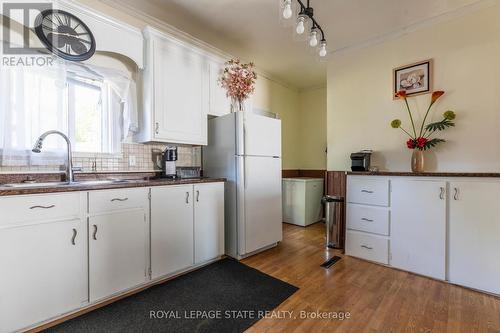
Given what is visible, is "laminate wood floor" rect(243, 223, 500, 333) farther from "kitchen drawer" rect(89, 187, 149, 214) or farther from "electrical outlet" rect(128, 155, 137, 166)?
"electrical outlet" rect(128, 155, 137, 166)

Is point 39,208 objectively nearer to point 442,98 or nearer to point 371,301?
point 371,301

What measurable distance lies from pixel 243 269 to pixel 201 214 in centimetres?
70

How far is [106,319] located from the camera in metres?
1.58

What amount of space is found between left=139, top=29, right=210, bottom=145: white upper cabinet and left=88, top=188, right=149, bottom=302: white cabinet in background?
0.73m

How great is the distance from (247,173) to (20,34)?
2.16m

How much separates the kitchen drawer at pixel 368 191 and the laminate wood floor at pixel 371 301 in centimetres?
66

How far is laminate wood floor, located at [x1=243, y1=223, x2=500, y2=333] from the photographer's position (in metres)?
1.52

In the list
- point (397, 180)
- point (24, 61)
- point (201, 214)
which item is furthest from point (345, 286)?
point (24, 61)

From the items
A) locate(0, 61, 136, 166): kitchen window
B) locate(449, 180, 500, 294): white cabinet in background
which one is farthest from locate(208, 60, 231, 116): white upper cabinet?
locate(449, 180, 500, 294): white cabinet in background

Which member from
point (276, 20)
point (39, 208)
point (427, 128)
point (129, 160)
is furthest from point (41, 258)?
point (427, 128)

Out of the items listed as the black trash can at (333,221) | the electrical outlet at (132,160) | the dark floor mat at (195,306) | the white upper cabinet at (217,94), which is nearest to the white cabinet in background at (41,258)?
the dark floor mat at (195,306)

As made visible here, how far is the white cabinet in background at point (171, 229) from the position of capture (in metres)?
2.00

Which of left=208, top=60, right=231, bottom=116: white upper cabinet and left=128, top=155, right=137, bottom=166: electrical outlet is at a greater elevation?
left=208, top=60, right=231, bottom=116: white upper cabinet

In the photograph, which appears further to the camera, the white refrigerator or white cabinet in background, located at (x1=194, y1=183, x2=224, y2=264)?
the white refrigerator
